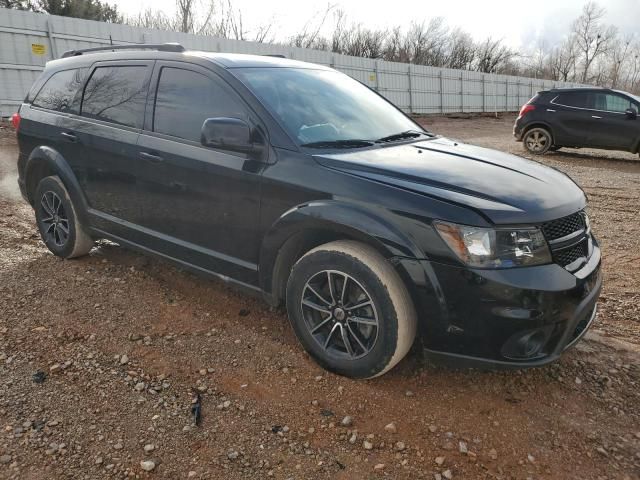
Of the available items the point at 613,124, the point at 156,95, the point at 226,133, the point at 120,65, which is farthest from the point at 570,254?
the point at 613,124

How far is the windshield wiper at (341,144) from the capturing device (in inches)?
112

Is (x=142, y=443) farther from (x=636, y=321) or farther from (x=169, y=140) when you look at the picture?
(x=636, y=321)

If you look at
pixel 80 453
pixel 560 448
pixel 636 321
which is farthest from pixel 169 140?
pixel 636 321

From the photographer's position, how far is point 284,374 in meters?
2.82

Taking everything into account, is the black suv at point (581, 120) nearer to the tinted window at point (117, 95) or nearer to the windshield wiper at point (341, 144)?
the windshield wiper at point (341, 144)

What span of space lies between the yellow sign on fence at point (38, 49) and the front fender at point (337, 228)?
12213 mm

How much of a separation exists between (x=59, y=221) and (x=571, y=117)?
11.0m

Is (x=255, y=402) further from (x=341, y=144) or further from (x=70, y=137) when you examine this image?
(x=70, y=137)

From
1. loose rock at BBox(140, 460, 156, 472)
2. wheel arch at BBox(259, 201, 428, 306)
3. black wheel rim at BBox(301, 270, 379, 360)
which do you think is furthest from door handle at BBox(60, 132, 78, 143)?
loose rock at BBox(140, 460, 156, 472)

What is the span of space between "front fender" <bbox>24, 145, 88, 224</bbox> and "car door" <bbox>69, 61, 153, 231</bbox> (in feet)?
0.28

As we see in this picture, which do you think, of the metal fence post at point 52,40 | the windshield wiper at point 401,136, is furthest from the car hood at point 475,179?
the metal fence post at point 52,40

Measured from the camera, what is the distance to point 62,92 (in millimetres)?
4242

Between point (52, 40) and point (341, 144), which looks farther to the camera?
point (52, 40)

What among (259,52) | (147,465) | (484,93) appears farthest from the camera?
(484,93)
